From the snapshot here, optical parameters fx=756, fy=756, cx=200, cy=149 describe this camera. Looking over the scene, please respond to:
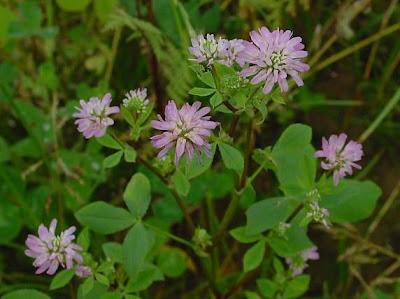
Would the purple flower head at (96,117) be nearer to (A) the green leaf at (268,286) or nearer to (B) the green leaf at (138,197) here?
(B) the green leaf at (138,197)

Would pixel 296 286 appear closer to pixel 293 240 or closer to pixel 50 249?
pixel 293 240

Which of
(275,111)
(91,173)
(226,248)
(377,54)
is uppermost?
(377,54)

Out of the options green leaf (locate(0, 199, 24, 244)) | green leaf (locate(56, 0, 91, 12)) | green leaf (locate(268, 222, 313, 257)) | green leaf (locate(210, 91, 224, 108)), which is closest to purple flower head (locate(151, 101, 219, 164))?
green leaf (locate(210, 91, 224, 108))

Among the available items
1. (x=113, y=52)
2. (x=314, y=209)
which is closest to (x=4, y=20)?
(x=113, y=52)

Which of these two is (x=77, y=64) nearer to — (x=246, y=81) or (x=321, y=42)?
(x=321, y=42)

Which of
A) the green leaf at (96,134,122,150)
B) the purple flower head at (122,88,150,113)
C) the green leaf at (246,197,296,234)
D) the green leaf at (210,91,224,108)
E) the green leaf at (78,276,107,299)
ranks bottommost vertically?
the green leaf at (78,276,107,299)

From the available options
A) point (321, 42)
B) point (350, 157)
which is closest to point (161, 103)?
point (321, 42)

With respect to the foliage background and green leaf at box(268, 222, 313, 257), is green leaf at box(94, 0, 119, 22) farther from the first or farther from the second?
green leaf at box(268, 222, 313, 257)
